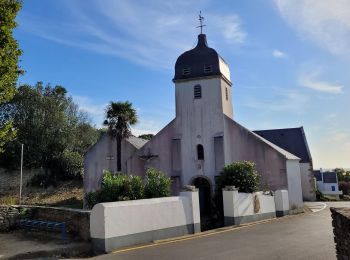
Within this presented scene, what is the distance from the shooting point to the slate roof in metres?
40.9

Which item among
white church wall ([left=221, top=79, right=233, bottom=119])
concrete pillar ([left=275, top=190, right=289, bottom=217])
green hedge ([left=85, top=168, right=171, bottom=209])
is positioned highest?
white church wall ([left=221, top=79, right=233, bottom=119])

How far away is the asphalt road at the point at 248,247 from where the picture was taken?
10203 mm

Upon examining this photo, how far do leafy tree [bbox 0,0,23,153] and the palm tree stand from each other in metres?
16.2

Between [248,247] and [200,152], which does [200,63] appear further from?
[248,247]

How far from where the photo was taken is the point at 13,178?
134 ft

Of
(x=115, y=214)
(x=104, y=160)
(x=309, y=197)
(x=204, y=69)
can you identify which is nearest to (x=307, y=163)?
(x=309, y=197)

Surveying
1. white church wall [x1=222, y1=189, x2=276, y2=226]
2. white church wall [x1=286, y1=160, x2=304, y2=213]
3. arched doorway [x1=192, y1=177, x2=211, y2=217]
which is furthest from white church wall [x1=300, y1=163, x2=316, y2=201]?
white church wall [x1=222, y1=189, x2=276, y2=226]

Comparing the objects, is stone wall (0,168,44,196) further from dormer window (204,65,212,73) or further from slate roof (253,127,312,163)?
slate roof (253,127,312,163)

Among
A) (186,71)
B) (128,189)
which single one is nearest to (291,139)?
(186,71)

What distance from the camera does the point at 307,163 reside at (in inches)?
1559

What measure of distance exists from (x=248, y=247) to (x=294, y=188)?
1594 centimetres

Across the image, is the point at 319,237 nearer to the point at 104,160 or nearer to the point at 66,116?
the point at 104,160

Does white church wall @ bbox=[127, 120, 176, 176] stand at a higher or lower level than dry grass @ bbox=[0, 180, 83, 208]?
higher

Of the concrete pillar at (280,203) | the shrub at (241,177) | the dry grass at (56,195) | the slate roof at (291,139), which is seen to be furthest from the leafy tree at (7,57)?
the slate roof at (291,139)
